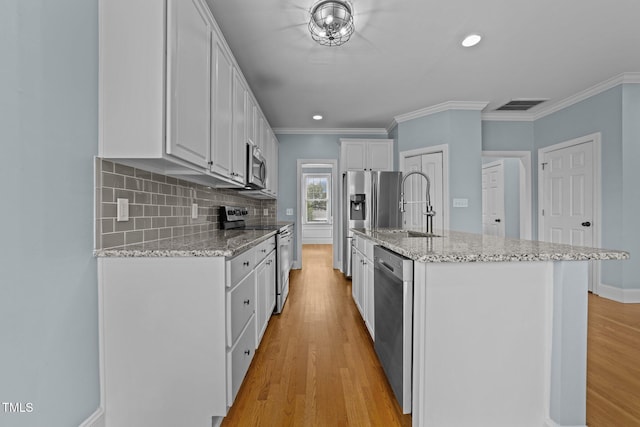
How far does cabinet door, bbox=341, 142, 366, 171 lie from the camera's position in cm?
495

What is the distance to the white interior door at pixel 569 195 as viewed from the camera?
3.69 meters

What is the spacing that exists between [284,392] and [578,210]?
177 inches

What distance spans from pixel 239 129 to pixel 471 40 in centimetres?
230

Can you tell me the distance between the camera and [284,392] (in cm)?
167

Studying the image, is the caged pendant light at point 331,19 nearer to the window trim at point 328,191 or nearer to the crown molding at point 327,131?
the crown molding at point 327,131

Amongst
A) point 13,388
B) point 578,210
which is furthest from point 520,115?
point 13,388

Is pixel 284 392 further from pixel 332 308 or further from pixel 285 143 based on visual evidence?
pixel 285 143

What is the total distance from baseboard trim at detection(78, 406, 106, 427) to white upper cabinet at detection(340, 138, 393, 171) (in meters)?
4.30

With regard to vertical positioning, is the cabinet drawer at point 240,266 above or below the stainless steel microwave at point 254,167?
below

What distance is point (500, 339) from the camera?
4.17ft

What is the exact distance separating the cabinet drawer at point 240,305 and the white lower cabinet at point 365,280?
912 mm

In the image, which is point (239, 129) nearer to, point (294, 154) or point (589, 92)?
point (294, 154)

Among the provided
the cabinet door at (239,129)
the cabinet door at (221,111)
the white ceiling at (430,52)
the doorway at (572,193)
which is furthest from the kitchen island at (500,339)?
the doorway at (572,193)

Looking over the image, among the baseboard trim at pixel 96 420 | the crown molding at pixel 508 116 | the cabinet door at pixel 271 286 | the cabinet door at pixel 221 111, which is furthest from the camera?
the crown molding at pixel 508 116
